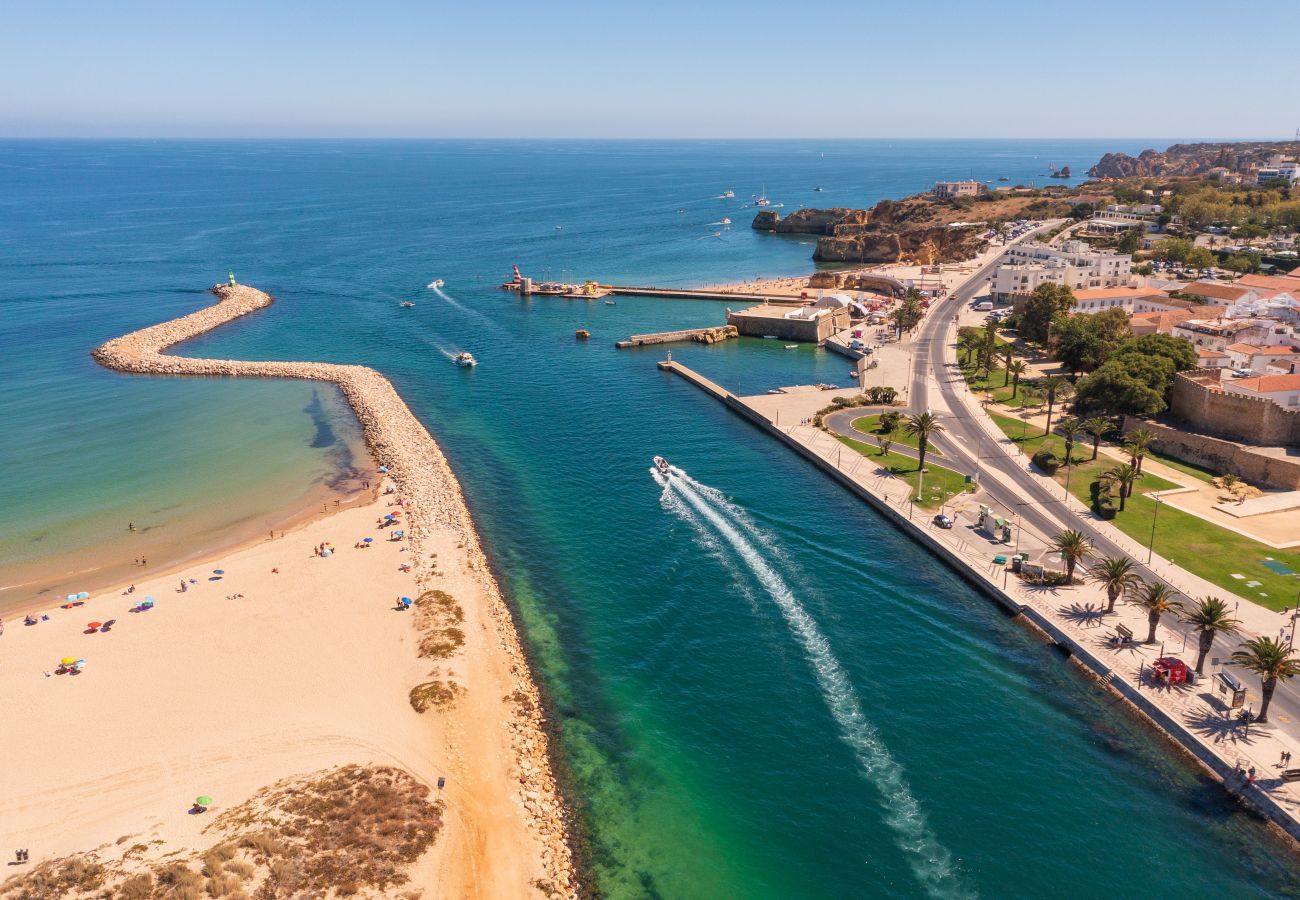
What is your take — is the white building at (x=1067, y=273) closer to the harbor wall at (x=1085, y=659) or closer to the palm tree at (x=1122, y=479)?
the palm tree at (x=1122, y=479)

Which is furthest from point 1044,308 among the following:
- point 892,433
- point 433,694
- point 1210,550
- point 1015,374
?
point 433,694

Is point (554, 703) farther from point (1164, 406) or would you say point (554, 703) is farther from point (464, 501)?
point (1164, 406)

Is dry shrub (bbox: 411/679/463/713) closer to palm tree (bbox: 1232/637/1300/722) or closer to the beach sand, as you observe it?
the beach sand

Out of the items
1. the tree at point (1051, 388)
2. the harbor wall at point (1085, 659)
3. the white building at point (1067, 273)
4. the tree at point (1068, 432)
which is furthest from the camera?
the white building at point (1067, 273)

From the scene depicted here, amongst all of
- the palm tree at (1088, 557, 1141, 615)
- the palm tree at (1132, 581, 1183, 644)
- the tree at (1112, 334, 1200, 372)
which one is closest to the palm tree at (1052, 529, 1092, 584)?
the palm tree at (1088, 557, 1141, 615)

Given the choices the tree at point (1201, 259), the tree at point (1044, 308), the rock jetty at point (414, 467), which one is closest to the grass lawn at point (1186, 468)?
the tree at point (1044, 308)

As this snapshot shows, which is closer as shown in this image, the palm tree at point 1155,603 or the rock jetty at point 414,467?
the rock jetty at point 414,467

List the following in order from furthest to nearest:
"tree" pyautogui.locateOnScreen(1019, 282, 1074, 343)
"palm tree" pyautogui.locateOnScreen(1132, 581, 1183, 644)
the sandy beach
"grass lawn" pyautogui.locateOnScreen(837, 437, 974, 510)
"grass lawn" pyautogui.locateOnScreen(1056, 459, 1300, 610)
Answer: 1. "tree" pyautogui.locateOnScreen(1019, 282, 1074, 343)
2. "grass lawn" pyautogui.locateOnScreen(837, 437, 974, 510)
3. "grass lawn" pyautogui.locateOnScreen(1056, 459, 1300, 610)
4. "palm tree" pyautogui.locateOnScreen(1132, 581, 1183, 644)
5. the sandy beach
